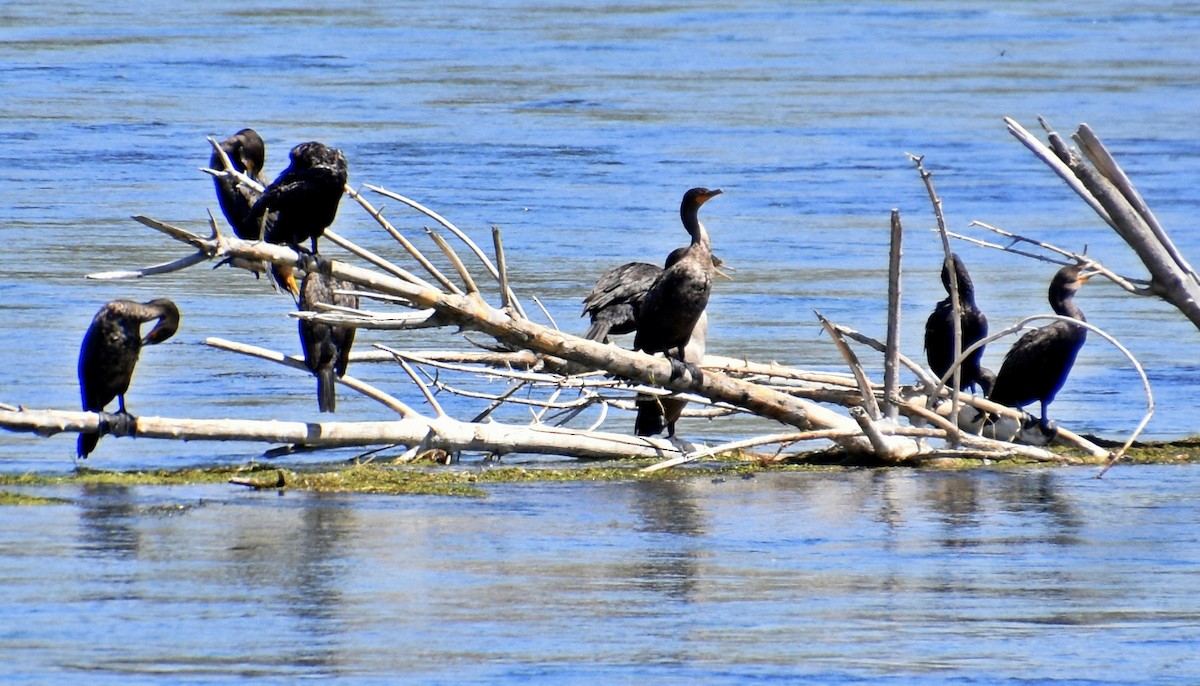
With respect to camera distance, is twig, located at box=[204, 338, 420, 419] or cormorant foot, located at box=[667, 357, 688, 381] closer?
twig, located at box=[204, 338, 420, 419]

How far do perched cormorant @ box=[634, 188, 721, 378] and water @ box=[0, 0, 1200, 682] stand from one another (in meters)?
1.02

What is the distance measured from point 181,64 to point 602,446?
17199 millimetres

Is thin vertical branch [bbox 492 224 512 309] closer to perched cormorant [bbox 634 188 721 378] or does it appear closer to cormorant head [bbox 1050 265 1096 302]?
perched cormorant [bbox 634 188 721 378]

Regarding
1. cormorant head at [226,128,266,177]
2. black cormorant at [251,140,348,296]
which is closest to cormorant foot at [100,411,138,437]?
black cormorant at [251,140,348,296]

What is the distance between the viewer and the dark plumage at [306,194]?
354 inches

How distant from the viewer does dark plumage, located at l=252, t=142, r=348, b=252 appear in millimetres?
9000

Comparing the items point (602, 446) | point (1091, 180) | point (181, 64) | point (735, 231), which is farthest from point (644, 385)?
point (181, 64)

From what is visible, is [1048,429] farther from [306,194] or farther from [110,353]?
[110,353]

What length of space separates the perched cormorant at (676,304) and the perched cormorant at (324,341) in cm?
133

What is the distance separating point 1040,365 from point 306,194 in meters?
3.40

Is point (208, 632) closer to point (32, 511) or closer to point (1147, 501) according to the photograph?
point (32, 511)

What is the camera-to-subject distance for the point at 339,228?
1638 cm

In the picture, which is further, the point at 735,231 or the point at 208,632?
the point at 735,231

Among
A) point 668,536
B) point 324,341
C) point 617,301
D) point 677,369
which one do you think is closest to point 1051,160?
point 677,369
